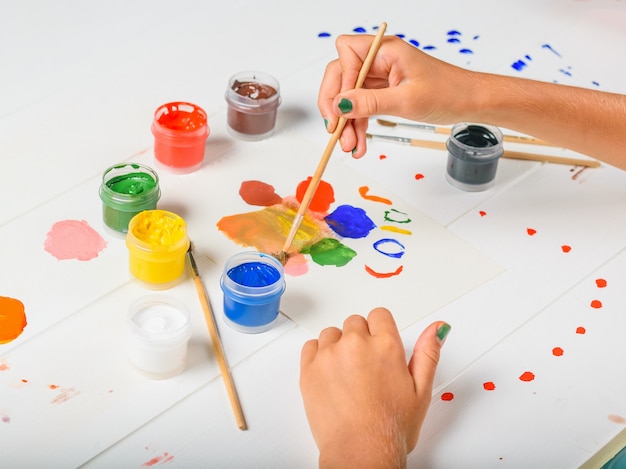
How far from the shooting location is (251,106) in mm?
2027

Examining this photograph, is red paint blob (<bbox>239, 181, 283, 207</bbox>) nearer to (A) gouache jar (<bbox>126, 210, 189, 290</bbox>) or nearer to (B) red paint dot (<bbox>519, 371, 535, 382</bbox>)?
(A) gouache jar (<bbox>126, 210, 189, 290</bbox>)

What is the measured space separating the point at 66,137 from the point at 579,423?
1.18 m

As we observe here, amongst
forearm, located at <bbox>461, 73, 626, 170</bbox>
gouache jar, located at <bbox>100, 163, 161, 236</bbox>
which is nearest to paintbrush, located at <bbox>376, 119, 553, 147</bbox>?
forearm, located at <bbox>461, 73, 626, 170</bbox>

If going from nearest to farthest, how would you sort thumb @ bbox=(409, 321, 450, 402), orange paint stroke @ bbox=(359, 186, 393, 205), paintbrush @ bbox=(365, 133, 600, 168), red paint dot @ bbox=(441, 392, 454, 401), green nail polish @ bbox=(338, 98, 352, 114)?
thumb @ bbox=(409, 321, 450, 402), red paint dot @ bbox=(441, 392, 454, 401), green nail polish @ bbox=(338, 98, 352, 114), orange paint stroke @ bbox=(359, 186, 393, 205), paintbrush @ bbox=(365, 133, 600, 168)

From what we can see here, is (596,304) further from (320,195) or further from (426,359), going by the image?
(320,195)

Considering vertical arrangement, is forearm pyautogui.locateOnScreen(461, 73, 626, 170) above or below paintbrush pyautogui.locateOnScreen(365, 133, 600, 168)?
above

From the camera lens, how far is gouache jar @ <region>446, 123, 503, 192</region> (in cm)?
198

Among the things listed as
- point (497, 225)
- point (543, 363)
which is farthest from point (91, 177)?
point (543, 363)

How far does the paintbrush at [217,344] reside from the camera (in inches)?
59.6

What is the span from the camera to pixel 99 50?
232 cm

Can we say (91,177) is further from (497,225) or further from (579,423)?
(579,423)

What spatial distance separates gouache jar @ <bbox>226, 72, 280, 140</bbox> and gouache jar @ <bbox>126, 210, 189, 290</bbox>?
384mm

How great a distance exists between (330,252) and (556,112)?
1.69ft

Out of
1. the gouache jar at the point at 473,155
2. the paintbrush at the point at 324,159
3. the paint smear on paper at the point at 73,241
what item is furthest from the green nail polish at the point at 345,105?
the paint smear on paper at the point at 73,241
